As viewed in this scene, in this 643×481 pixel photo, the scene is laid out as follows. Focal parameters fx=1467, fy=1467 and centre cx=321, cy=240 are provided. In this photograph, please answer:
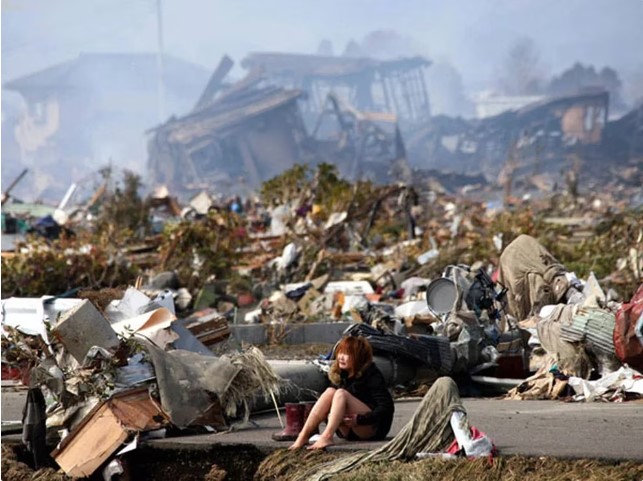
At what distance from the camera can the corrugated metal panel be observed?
1034 centimetres

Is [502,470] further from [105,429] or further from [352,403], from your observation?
[105,429]

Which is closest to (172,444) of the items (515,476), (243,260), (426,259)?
(515,476)

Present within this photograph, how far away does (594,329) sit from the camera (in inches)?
412

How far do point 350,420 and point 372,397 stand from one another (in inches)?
7.6

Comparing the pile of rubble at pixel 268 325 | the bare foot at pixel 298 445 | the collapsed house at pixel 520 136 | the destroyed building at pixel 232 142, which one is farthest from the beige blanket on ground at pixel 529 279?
the destroyed building at pixel 232 142

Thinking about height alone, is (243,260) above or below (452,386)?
below

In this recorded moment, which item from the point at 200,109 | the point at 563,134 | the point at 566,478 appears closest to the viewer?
the point at 566,478

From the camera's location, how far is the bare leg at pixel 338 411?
8094 millimetres

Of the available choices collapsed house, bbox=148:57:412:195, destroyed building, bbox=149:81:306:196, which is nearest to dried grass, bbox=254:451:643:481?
collapsed house, bbox=148:57:412:195

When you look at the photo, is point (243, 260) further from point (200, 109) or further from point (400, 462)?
point (200, 109)

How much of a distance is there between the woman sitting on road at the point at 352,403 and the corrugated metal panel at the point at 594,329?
256 cm

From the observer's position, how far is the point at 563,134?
13400cm

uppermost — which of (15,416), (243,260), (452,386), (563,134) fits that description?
(452,386)

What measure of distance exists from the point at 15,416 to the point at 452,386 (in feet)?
12.0
